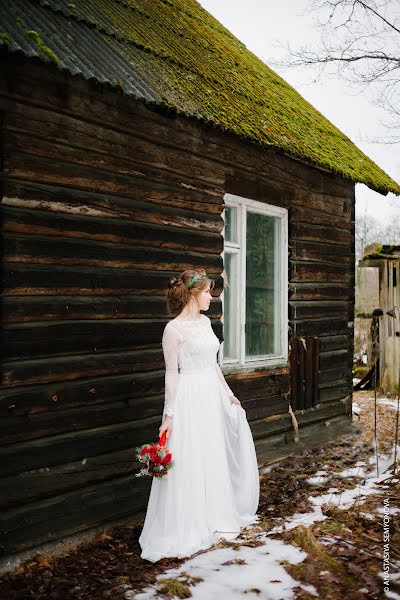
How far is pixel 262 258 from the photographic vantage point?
661cm

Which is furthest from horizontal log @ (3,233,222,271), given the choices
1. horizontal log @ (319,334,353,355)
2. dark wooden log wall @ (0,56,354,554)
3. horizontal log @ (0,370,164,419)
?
horizontal log @ (319,334,353,355)

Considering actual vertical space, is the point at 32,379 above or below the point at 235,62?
below

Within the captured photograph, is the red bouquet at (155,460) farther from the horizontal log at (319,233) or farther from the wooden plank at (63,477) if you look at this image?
the horizontal log at (319,233)

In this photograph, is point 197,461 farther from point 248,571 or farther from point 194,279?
point 194,279

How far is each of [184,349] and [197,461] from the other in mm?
840

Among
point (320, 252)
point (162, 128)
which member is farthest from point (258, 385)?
point (162, 128)

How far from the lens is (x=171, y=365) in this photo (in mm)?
4125

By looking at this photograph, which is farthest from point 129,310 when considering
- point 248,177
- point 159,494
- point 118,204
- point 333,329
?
point 333,329

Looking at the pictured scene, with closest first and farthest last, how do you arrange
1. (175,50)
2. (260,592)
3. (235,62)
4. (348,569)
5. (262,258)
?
(260,592)
(348,569)
(175,50)
(262,258)
(235,62)

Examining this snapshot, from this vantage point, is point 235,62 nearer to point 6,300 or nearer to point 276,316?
point 276,316

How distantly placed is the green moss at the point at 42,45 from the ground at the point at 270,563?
3.42m

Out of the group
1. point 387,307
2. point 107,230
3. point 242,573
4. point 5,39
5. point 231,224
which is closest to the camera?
point 5,39

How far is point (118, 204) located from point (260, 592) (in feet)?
10.0

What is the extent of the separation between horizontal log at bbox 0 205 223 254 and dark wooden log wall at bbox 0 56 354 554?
1 cm
